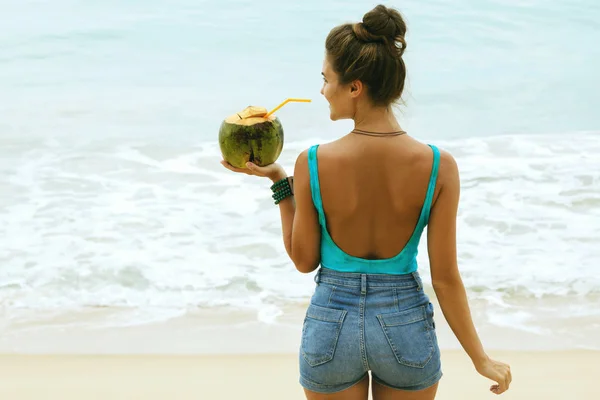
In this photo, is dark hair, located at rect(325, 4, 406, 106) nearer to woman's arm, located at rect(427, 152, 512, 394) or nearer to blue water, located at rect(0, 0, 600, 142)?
woman's arm, located at rect(427, 152, 512, 394)

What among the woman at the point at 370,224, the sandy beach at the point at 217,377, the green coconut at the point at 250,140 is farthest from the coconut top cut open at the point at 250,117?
the sandy beach at the point at 217,377

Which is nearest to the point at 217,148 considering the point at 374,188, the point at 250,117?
the point at 250,117

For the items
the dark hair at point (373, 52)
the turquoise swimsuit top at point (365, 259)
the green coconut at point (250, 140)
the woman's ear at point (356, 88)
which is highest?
the dark hair at point (373, 52)

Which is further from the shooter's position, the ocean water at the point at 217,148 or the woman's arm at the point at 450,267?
the ocean water at the point at 217,148

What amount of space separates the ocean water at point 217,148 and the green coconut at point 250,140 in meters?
0.41

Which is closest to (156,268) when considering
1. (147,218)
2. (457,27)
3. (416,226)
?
(147,218)

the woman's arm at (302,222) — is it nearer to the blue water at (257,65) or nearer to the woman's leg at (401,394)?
the woman's leg at (401,394)

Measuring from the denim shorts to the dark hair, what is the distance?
0.44m

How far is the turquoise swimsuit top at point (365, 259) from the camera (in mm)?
2025

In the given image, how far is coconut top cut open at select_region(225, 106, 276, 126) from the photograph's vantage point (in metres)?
2.42

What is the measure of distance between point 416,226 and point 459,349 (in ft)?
8.13

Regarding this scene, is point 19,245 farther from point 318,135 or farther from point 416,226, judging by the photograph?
point 416,226

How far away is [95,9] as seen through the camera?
1405 centimetres

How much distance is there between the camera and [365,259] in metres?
2.06
